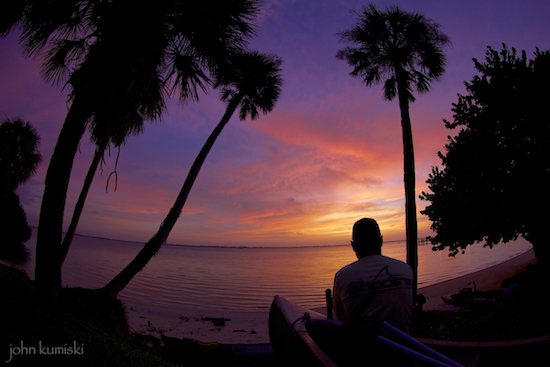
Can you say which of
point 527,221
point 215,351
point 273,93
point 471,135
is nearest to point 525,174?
point 527,221

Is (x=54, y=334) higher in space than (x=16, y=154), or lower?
lower

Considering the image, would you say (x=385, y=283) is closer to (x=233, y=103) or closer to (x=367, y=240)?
(x=367, y=240)

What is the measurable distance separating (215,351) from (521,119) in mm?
12553

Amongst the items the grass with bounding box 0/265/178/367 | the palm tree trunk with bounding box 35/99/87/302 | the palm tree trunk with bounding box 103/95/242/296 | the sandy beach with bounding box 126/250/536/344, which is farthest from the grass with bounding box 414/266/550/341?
the palm tree trunk with bounding box 35/99/87/302

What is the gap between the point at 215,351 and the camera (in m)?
4.77

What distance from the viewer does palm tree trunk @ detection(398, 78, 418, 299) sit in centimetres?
664

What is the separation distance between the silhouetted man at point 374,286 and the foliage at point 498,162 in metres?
9.91

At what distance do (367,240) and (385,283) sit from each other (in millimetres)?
412

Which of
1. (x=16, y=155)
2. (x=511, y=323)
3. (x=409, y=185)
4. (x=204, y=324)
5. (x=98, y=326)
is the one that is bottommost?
(x=204, y=324)

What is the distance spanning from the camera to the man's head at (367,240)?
7.79 feet

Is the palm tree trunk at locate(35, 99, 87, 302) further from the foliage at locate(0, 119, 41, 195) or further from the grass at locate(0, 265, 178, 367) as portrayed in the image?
the foliage at locate(0, 119, 41, 195)

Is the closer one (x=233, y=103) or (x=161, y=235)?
(x=161, y=235)

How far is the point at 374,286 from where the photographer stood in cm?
216

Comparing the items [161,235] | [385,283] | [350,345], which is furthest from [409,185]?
[161,235]
